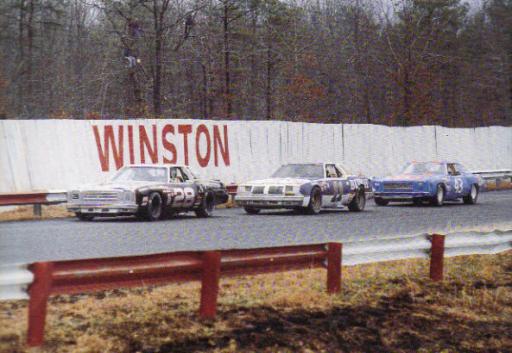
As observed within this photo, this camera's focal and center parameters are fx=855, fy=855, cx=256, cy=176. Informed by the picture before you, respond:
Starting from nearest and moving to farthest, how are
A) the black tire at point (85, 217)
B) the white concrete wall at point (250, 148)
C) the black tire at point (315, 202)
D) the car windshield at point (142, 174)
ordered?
the black tire at point (85, 217), the car windshield at point (142, 174), the black tire at point (315, 202), the white concrete wall at point (250, 148)

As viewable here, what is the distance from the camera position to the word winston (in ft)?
76.5

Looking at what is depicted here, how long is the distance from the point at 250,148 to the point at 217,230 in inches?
440

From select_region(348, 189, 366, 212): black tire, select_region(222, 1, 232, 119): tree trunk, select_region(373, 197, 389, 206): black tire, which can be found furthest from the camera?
select_region(222, 1, 232, 119): tree trunk

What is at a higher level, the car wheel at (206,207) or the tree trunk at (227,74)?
the tree trunk at (227,74)

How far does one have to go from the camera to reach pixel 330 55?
53.7 m

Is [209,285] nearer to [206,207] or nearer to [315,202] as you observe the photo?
[206,207]

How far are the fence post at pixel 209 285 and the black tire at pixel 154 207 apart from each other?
35.9 feet

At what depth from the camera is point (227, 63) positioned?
4191 centimetres

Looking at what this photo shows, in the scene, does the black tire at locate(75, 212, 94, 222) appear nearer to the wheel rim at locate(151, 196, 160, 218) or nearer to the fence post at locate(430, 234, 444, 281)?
the wheel rim at locate(151, 196, 160, 218)

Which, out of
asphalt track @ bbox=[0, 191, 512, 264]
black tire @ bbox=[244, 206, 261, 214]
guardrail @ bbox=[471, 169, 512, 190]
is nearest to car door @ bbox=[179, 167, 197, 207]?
asphalt track @ bbox=[0, 191, 512, 264]

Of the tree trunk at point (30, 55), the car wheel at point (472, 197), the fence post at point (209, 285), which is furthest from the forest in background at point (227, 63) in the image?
the fence post at point (209, 285)

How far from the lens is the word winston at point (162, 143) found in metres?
23.3

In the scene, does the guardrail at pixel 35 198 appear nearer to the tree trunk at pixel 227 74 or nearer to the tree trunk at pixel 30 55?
the tree trunk at pixel 30 55

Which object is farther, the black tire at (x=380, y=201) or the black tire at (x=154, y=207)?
the black tire at (x=380, y=201)
